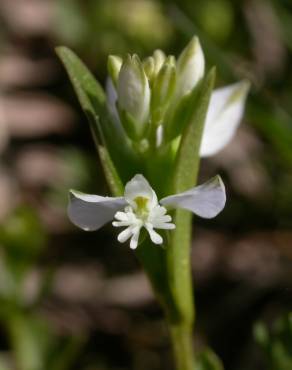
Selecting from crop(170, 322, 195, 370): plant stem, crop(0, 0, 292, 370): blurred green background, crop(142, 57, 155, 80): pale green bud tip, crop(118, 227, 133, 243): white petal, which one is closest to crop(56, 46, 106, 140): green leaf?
crop(142, 57, 155, 80): pale green bud tip

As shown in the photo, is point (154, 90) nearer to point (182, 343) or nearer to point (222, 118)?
point (222, 118)

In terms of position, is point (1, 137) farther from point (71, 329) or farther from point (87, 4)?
point (71, 329)

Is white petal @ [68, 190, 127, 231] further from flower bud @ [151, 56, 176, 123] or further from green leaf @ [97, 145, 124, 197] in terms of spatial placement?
flower bud @ [151, 56, 176, 123]

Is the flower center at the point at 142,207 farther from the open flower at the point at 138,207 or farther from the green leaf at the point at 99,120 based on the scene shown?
the green leaf at the point at 99,120

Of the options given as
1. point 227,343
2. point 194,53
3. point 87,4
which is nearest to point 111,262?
point 227,343

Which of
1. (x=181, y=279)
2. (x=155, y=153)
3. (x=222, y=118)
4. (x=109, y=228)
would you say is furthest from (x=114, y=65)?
(x=109, y=228)
